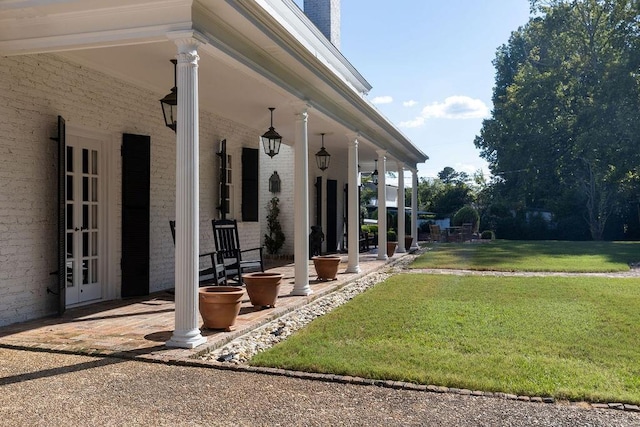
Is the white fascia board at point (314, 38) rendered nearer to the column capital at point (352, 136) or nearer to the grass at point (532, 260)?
the column capital at point (352, 136)

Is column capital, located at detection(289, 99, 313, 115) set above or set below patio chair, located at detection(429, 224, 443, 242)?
above

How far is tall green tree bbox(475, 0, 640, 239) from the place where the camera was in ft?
69.8

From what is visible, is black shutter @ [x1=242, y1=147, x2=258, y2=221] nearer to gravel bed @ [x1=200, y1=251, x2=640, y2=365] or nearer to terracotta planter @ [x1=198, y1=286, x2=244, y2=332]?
gravel bed @ [x1=200, y1=251, x2=640, y2=365]

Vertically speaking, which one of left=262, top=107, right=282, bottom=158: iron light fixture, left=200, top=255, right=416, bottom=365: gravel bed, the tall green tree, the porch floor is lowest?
left=200, top=255, right=416, bottom=365: gravel bed

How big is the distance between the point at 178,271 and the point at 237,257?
11.0 ft

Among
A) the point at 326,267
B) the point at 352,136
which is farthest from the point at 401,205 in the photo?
the point at 326,267

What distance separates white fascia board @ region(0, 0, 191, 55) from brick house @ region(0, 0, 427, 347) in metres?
0.01

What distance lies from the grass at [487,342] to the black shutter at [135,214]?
2737mm

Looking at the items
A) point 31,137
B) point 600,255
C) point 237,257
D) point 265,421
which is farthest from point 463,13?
point 265,421

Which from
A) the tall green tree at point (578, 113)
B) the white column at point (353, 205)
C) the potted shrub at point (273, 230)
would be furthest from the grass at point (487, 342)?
the tall green tree at point (578, 113)

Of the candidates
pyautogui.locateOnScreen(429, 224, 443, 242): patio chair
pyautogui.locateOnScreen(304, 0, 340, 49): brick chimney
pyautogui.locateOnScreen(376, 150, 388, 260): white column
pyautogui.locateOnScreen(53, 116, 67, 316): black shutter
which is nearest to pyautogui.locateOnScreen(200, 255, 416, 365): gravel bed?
pyautogui.locateOnScreen(53, 116, 67, 316): black shutter

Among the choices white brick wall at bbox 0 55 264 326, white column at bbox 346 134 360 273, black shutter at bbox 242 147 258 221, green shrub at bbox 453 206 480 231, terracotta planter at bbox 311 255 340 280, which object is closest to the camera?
white brick wall at bbox 0 55 264 326

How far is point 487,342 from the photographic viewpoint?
495cm

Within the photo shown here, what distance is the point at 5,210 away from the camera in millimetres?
5391
